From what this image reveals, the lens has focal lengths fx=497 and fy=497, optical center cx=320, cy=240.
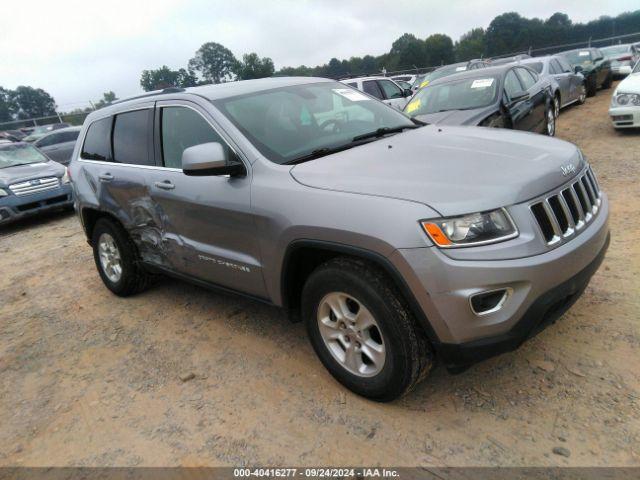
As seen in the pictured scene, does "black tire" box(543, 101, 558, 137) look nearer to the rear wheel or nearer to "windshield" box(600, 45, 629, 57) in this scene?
the rear wheel

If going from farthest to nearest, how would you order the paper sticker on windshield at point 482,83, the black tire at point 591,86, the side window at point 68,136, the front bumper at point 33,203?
the side window at point 68,136, the black tire at point 591,86, the front bumper at point 33,203, the paper sticker on windshield at point 482,83

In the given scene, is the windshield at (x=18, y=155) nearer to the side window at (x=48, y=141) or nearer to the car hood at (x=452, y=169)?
the side window at (x=48, y=141)

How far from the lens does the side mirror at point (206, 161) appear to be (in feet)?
9.64

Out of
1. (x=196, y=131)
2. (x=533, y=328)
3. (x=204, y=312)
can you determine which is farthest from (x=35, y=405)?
(x=533, y=328)

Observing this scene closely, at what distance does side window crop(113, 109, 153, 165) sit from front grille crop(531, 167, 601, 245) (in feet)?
9.43

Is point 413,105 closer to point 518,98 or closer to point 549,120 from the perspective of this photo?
point 518,98

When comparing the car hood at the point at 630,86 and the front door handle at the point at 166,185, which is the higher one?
the front door handle at the point at 166,185

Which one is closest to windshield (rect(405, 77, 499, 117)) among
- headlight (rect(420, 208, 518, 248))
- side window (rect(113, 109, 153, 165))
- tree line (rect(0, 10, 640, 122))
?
side window (rect(113, 109, 153, 165))

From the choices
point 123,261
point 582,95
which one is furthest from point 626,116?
point 123,261

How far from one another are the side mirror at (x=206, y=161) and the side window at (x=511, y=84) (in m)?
5.43

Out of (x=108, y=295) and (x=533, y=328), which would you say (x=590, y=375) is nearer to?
(x=533, y=328)

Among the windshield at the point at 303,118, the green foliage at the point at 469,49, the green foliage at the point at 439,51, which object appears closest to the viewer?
the windshield at the point at 303,118

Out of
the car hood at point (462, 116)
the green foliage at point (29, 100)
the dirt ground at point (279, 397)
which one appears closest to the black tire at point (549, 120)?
the car hood at point (462, 116)

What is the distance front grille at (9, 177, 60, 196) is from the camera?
891 centimetres
